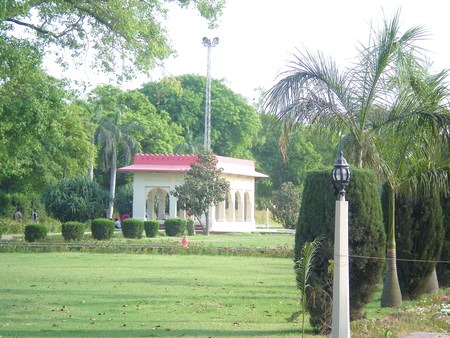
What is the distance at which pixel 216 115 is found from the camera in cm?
6669

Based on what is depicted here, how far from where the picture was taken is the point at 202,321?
12.5m

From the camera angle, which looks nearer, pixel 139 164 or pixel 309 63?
pixel 309 63

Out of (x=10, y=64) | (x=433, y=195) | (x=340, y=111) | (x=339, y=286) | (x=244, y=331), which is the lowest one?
(x=244, y=331)

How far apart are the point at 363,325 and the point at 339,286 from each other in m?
2.02

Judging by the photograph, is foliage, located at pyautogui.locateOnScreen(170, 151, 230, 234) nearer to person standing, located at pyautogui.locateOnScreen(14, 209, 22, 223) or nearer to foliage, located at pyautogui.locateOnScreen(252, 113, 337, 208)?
person standing, located at pyautogui.locateOnScreen(14, 209, 22, 223)

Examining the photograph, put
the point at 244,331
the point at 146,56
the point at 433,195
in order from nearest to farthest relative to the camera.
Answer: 1. the point at 244,331
2. the point at 433,195
3. the point at 146,56

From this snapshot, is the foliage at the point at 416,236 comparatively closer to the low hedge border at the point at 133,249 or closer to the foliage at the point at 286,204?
the low hedge border at the point at 133,249

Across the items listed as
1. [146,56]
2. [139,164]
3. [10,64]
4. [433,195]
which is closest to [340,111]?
[433,195]

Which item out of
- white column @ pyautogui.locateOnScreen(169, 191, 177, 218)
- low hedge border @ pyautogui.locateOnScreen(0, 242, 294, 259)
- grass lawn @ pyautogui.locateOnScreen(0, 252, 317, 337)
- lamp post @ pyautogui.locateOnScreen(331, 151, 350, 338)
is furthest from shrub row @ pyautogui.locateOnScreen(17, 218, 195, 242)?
lamp post @ pyautogui.locateOnScreen(331, 151, 350, 338)

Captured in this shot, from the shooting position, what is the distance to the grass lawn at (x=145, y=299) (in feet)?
38.6

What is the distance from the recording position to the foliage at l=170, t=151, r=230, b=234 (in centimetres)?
4578

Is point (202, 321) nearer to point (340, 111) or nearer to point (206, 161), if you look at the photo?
point (340, 111)

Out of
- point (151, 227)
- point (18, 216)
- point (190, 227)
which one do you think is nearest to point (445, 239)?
point (151, 227)

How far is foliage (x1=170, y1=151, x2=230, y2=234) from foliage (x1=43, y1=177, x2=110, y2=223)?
15.4 ft
